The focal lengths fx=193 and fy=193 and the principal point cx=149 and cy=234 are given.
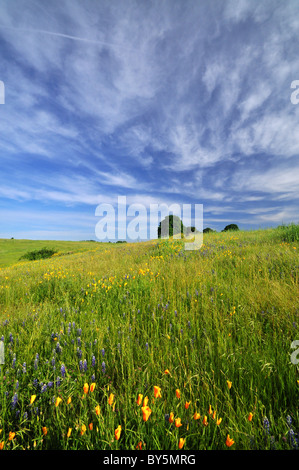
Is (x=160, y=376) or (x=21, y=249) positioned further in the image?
(x=21, y=249)

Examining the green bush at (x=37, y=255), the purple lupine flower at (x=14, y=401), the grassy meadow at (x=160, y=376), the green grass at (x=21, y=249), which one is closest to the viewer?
the grassy meadow at (x=160, y=376)

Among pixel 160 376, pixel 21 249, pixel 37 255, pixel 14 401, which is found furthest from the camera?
pixel 21 249

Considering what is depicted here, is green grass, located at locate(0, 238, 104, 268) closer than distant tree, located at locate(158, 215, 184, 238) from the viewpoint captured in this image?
Yes

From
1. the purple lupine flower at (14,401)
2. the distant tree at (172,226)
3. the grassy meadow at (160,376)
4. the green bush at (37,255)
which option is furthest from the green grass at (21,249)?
the purple lupine flower at (14,401)

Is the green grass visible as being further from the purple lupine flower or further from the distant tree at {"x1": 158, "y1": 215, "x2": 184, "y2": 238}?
the purple lupine flower

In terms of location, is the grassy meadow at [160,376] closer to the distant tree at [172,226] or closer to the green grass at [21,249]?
the green grass at [21,249]

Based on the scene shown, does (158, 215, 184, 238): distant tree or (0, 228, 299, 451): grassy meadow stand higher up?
(158, 215, 184, 238): distant tree

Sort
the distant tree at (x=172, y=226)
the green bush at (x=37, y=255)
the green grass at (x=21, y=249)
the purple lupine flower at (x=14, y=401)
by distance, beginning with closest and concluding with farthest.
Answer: the purple lupine flower at (x=14, y=401) → the green grass at (x=21, y=249) → the green bush at (x=37, y=255) → the distant tree at (x=172, y=226)

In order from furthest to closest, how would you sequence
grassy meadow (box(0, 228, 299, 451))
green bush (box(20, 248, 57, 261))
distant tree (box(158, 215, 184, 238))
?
distant tree (box(158, 215, 184, 238)) < green bush (box(20, 248, 57, 261)) < grassy meadow (box(0, 228, 299, 451))

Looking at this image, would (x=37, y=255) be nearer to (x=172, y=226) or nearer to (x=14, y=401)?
(x=172, y=226)

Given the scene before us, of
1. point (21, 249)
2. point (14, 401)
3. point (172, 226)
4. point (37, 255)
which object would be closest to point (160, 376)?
point (14, 401)

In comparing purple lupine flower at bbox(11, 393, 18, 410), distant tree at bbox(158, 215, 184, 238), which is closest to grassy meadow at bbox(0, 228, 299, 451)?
purple lupine flower at bbox(11, 393, 18, 410)

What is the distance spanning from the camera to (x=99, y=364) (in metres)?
2.32

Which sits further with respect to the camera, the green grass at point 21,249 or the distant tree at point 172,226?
the distant tree at point 172,226
